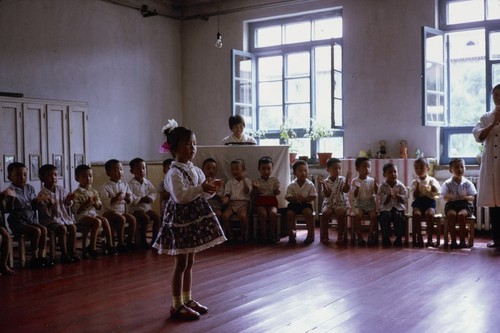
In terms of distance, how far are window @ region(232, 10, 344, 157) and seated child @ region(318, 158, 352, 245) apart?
1670mm

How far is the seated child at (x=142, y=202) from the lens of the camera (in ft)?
20.5

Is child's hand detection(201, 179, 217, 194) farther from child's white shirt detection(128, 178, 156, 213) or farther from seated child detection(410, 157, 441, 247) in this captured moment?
seated child detection(410, 157, 441, 247)

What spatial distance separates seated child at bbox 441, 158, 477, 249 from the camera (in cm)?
577

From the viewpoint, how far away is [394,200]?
20.1ft

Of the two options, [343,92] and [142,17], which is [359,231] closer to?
[343,92]

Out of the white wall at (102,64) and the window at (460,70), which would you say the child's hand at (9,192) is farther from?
the window at (460,70)

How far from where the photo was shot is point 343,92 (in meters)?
8.02

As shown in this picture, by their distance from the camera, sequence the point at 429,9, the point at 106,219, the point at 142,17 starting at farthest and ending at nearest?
the point at 142,17, the point at 429,9, the point at 106,219

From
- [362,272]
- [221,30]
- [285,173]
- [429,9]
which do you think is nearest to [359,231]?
Result: [285,173]

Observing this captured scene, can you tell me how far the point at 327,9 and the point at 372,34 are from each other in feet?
2.71

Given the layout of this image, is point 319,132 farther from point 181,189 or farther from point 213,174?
point 181,189

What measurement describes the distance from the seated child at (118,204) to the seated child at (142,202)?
14 cm

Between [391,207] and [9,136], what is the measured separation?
4.25 m

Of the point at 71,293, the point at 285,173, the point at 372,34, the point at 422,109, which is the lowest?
the point at 71,293
